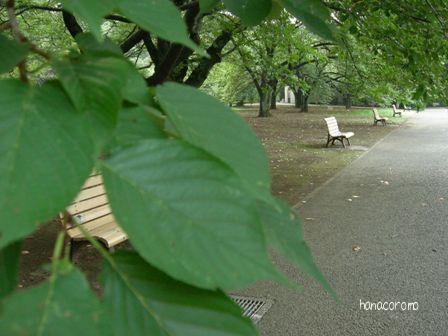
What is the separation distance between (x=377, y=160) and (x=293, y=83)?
458cm

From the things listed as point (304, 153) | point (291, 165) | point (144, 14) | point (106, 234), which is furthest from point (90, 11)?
point (304, 153)

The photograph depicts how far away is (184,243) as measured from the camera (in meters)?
0.46

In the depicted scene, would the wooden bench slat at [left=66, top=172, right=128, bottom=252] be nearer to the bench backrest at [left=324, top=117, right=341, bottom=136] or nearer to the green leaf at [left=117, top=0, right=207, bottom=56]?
the green leaf at [left=117, top=0, right=207, bottom=56]

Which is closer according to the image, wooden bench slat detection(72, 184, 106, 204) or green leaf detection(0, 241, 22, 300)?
green leaf detection(0, 241, 22, 300)

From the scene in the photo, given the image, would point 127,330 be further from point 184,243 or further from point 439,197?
point 439,197

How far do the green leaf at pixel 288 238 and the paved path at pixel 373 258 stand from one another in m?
4.19

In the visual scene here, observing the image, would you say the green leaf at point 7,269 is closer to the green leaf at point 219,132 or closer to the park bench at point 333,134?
the green leaf at point 219,132

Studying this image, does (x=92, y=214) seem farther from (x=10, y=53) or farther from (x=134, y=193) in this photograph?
(x=134, y=193)

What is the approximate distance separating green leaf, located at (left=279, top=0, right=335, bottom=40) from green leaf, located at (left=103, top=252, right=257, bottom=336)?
0.74 meters

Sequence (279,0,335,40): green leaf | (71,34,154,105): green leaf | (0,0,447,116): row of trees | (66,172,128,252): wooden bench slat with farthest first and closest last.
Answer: (66,172,128,252): wooden bench slat → (0,0,447,116): row of trees → (279,0,335,40): green leaf → (71,34,154,105): green leaf

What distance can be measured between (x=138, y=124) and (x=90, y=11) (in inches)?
6.5

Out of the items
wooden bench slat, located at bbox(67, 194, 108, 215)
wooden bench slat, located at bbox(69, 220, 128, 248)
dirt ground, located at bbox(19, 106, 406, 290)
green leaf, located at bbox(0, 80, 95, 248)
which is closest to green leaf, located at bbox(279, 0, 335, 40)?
green leaf, located at bbox(0, 80, 95, 248)

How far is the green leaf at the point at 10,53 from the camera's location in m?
0.58

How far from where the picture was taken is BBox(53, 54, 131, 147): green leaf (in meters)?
0.50
